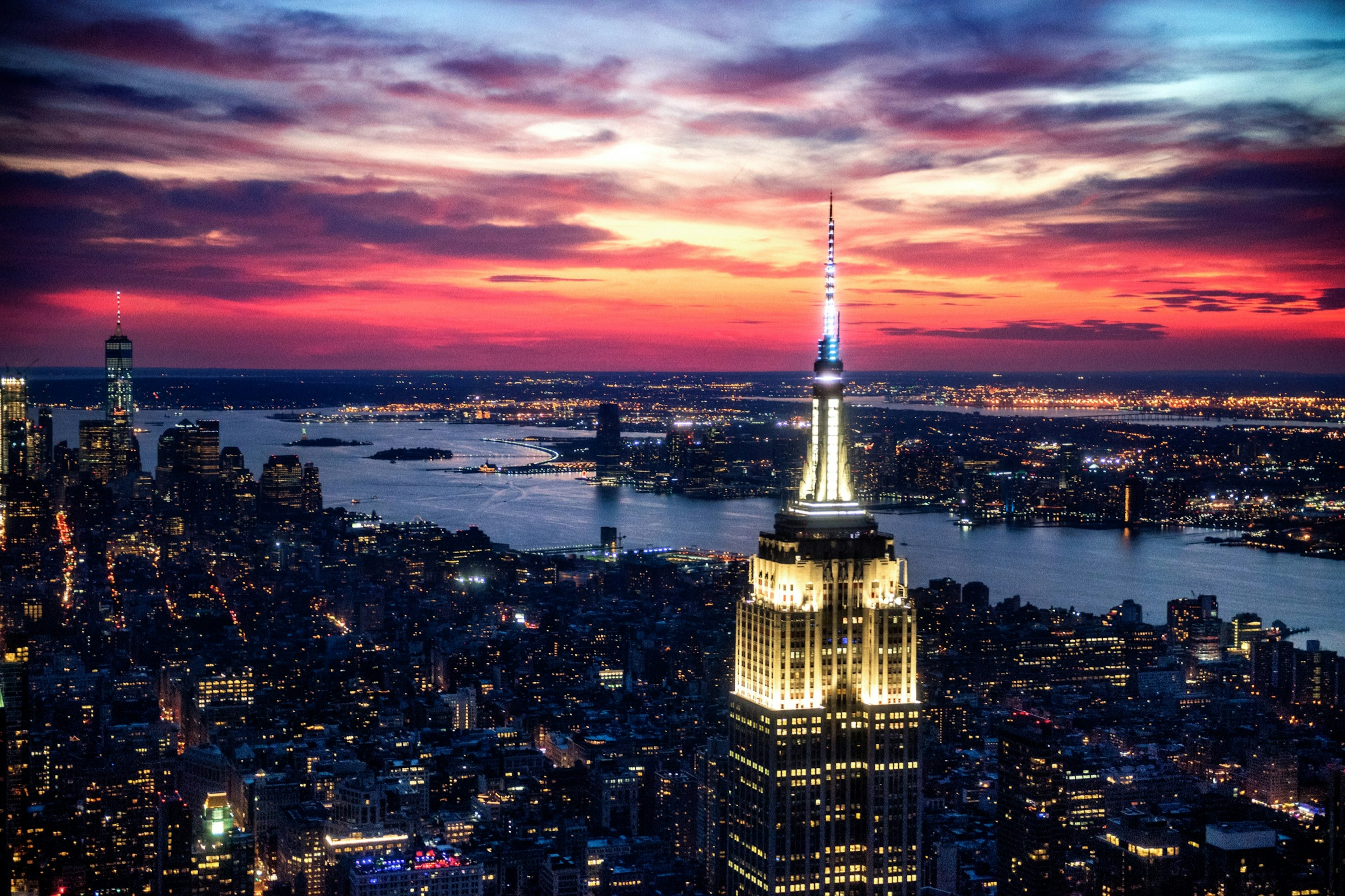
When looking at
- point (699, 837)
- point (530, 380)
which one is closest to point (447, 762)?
point (699, 837)

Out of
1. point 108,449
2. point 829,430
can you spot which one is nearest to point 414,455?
point 108,449

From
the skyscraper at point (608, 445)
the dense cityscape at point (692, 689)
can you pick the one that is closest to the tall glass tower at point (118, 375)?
the dense cityscape at point (692, 689)

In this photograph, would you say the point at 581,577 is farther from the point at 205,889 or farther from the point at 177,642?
the point at 205,889

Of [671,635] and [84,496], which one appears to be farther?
[84,496]

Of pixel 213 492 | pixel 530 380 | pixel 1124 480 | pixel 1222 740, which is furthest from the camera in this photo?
pixel 530 380

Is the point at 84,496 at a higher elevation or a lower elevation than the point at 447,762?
higher

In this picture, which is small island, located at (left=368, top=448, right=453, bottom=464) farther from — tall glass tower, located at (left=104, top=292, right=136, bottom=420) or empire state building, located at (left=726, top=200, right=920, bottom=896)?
empire state building, located at (left=726, top=200, right=920, bottom=896)

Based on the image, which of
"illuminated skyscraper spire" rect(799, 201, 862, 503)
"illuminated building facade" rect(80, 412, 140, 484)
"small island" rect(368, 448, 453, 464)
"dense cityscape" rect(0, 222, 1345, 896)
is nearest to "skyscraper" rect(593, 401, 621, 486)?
"small island" rect(368, 448, 453, 464)
